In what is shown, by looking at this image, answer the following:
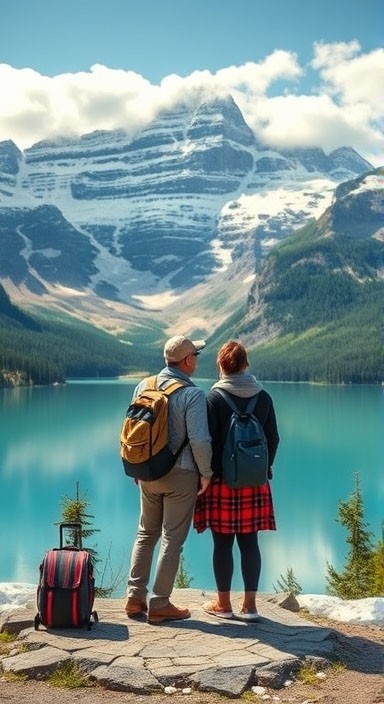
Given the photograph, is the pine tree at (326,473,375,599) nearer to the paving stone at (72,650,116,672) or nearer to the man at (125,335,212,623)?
the man at (125,335,212,623)

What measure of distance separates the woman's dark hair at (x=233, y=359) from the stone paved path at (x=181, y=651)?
8.17 ft

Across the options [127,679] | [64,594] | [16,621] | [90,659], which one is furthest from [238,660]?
[16,621]

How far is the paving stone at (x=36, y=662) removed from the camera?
7000 mm

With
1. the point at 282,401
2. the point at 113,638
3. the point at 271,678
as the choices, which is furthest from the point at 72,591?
the point at 282,401

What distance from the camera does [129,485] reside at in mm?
53250

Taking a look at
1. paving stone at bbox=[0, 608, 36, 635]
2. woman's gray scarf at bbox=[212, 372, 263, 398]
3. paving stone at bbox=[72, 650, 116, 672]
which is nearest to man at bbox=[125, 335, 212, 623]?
woman's gray scarf at bbox=[212, 372, 263, 398]

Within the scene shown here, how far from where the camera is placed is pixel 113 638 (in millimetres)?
7742

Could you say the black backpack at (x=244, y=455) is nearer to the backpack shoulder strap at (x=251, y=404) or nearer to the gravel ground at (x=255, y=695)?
the backpack shoulder strap at (x=251, y=404)

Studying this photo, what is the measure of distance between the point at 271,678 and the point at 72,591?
2.10 meters

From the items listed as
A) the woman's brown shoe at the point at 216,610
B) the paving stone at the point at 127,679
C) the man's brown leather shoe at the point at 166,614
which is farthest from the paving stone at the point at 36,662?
the woman's brown shoe at the point at 216,610

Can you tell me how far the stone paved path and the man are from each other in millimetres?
300

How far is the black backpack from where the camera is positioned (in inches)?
314

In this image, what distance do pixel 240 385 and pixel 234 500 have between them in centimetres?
112

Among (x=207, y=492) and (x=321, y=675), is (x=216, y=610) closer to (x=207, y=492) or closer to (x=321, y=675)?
(x=207, y=492)
